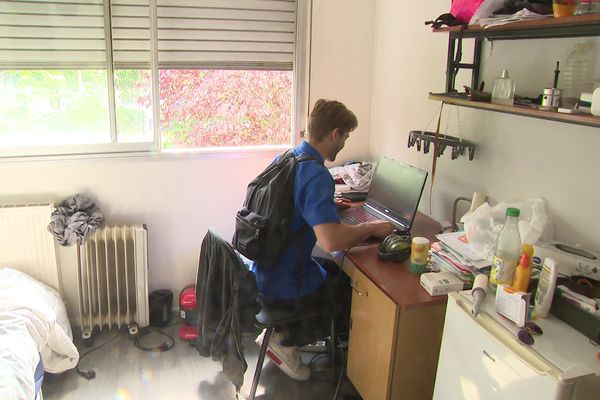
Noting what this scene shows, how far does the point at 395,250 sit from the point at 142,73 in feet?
5.42

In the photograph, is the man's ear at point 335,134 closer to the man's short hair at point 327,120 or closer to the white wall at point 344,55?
the man's short hair at point 327,120

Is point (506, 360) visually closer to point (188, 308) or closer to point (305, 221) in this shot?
point (305, 221)

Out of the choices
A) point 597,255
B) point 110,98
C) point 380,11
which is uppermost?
point 380,11

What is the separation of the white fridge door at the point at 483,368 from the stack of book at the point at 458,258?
0.21 meters

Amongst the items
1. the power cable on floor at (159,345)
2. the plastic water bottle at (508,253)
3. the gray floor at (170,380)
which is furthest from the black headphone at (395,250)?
the power cable on floor at (159,345)

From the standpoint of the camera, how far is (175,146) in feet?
9.25

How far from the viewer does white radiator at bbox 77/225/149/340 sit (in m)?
2.62

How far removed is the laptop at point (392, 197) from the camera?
209 cm

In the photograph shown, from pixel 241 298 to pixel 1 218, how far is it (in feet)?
4.62

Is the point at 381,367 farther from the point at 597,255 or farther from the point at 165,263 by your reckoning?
the point at 165,263

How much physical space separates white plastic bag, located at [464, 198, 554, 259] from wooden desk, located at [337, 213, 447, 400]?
24cm

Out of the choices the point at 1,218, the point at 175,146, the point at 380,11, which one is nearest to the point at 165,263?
the point at 175,146

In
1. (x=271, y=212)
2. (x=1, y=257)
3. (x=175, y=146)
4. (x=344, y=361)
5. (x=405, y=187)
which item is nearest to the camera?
(x=271, y=212)

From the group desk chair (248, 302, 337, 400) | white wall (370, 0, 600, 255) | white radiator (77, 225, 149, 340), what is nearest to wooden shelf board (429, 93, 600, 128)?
white wall (370, 0, 600, 255)
